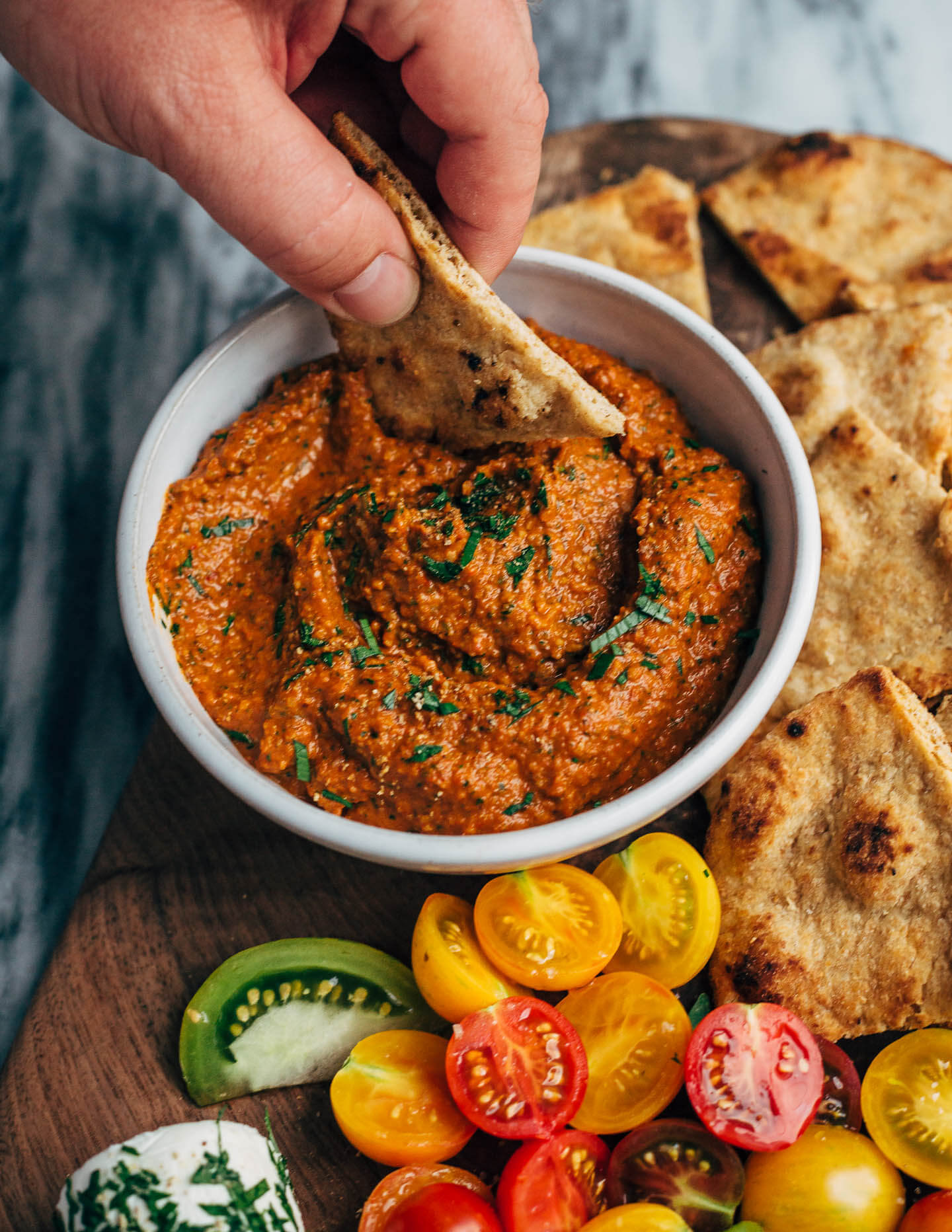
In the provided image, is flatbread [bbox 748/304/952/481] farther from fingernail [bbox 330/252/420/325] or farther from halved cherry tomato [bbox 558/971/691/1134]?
halved cherry tomato [bbox 558/971/691/1134]

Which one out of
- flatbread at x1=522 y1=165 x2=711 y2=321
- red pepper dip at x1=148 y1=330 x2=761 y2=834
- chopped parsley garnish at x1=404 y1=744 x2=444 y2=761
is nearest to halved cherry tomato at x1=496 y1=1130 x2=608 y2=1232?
red pepper dip at x1=148 y1=330 x2=761 y2=834

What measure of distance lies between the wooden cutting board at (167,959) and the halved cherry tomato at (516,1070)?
214 millimetres

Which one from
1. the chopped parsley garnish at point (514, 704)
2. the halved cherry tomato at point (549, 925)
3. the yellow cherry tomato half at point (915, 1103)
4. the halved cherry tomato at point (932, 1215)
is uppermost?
the chopped parsley garnish at point (514, 704)

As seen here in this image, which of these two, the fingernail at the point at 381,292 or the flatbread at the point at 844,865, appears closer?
the fingernail at the point at 381,292

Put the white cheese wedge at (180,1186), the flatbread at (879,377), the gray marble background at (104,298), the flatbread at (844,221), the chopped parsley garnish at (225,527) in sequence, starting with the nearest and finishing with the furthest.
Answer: the white cheese wedge at (180,1186)
the chopped parsley garnish at (225,527)
the flatbread at (879,377)
the flatbread at (844,221)
the gray marble background at (104,298)

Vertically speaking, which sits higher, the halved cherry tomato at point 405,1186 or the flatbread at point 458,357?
the flatbread at point 458,357

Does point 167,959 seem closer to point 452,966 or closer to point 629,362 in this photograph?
point 452,966

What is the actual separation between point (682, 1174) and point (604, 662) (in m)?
0.98

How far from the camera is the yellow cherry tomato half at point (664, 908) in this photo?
7.49ft

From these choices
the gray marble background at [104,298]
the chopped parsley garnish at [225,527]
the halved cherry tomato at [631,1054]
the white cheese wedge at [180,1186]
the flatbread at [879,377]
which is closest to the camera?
the white cheese wedge at [180,1186]

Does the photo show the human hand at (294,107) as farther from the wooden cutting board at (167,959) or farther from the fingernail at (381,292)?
the wooden cutting board at (167,959)

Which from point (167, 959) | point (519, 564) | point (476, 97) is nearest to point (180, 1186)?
point (167, 959)

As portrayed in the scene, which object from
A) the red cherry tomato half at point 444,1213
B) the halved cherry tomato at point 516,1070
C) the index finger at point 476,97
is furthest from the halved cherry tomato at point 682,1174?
the index finger at point 476,97

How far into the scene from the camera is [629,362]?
2586mm
